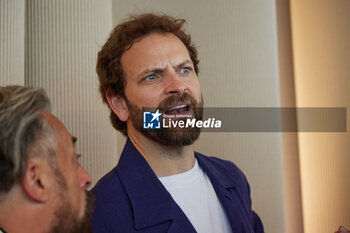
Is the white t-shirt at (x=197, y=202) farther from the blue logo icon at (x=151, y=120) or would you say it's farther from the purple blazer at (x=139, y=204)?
the blue logo icon at (x=151, y=120)

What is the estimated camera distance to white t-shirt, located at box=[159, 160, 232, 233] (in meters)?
1.27

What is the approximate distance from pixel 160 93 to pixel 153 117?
0.27 ft

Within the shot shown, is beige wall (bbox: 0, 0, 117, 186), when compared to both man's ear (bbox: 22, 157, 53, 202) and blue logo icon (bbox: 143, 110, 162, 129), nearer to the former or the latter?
blue logo icon (bbox: 143, 110, 162, 129)

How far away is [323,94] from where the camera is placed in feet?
6.75

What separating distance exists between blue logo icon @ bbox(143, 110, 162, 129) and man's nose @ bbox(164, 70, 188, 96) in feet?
0.25

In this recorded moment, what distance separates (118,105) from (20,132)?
0.64m

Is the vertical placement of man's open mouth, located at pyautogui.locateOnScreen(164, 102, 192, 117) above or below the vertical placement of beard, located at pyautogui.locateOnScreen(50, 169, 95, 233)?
above

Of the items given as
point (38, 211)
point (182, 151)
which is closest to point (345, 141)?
point (182, 151)

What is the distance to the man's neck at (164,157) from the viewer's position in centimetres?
131

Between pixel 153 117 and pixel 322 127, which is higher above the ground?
pixel 153 117

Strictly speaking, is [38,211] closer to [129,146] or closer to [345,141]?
[129,146]

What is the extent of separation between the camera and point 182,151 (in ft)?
4.33

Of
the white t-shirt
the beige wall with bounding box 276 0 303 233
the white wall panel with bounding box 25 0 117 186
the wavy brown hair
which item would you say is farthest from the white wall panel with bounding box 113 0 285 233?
the white t-shirt

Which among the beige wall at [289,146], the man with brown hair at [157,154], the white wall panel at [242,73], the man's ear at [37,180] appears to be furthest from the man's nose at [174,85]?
the beige wall at [289,146]
